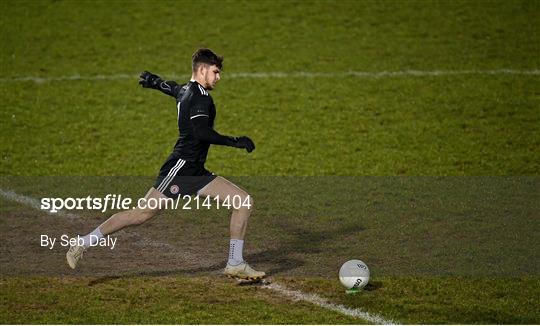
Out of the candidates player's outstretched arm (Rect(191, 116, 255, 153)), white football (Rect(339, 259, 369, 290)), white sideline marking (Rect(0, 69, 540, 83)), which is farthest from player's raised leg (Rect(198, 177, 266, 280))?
white sideline marking (Rect(0, 69, 540, 83))

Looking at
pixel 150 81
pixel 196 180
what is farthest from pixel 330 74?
pixel 196 180

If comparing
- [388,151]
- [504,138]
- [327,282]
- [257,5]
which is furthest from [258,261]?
[257,5]

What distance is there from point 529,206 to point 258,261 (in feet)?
15.2

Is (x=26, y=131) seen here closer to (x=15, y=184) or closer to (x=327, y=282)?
(x=15, y=184)

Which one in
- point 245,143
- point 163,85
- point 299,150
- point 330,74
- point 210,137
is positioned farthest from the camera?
point 330,74

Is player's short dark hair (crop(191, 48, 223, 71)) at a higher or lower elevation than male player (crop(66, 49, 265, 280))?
higher

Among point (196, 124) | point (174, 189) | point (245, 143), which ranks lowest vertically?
point (174, 189)

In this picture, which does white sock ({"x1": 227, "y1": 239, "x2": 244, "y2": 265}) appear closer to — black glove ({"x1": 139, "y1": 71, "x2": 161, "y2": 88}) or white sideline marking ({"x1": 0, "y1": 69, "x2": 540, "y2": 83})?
black glove ({"x1": 139, "y1": 71, "x2": 161, "y2": 88})

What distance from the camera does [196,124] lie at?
9922mm

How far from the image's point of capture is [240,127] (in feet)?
56.5

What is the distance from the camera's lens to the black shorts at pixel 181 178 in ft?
33.0

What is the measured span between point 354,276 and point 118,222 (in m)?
2.65

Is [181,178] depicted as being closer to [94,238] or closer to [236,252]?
[236,252]

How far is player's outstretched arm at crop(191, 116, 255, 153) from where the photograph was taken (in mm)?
9791
